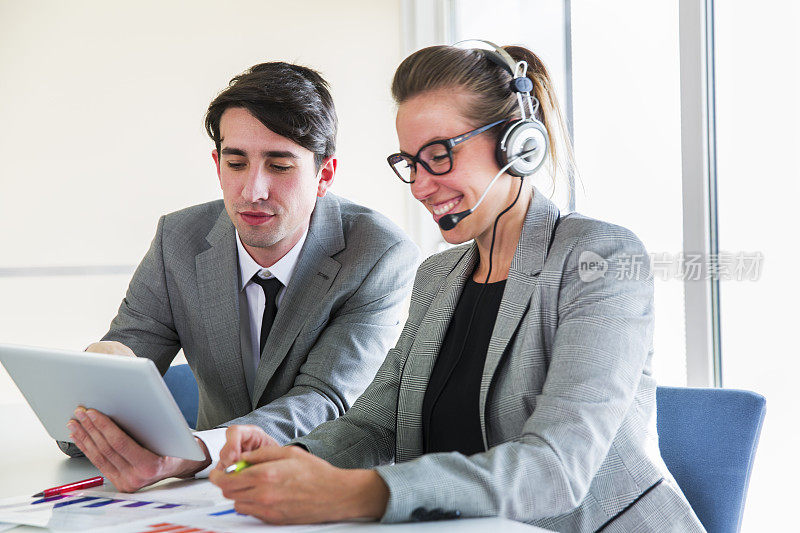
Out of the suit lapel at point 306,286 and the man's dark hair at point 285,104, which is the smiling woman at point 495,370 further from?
the man's dark hair at point 285,104

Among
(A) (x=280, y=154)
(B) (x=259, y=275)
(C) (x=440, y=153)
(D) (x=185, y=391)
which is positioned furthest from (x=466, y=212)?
(D) (x=185, y=391)

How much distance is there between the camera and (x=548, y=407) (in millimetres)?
Result: 1086

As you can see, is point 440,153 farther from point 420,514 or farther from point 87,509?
point 87,509

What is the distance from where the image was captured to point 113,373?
1.15 m

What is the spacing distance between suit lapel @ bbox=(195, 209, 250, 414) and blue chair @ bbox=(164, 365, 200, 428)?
1.21 ft

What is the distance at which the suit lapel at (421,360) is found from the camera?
1400 millimetres

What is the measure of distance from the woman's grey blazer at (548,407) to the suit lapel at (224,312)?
1.77ft

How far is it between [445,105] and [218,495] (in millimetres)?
742

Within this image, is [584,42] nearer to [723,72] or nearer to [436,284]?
[723,72]

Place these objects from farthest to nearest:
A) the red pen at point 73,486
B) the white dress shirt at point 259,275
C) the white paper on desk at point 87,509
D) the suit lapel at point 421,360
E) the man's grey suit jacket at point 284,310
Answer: the white dress shirt at point 259,275, the man's grey suit jacket at point 284,310, the suit lapel at point 421,360, the red pen at point 73,486, the white paper on desk at point 87,509

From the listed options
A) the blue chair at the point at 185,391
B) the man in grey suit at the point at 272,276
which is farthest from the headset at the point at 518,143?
the blue chair at the point at 185,391

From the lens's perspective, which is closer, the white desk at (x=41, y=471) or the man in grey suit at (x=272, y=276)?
the white desk at (x=41, y=471)

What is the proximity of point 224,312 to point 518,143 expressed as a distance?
36.8 inches

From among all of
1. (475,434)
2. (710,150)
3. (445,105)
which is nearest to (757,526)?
(710,150)
